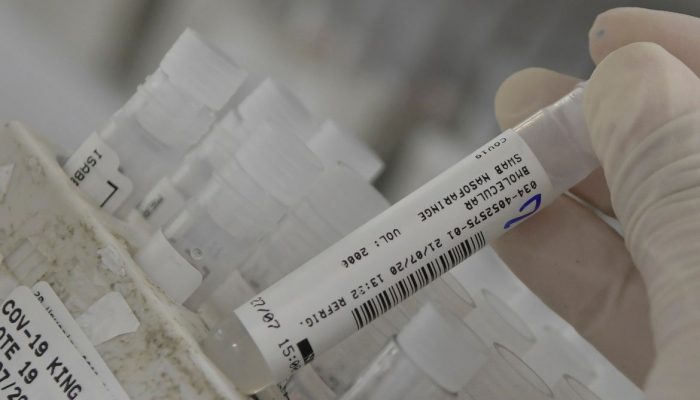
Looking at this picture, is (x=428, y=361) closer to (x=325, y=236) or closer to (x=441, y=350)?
(x=441, y=350)

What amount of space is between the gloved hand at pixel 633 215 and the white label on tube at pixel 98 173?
1.01 feet

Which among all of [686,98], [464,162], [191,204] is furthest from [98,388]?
[686,98]

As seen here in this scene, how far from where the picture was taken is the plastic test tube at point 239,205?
0.46m

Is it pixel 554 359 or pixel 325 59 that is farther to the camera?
pixel 325 59

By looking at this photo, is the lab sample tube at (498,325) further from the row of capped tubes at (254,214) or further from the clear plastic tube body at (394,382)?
the clear plastic tube body at (394,382)

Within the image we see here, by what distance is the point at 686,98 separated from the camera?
1.31 ft

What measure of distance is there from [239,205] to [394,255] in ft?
0.42

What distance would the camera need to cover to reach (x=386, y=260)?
40 cm

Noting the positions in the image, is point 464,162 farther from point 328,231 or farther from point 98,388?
point 98,388

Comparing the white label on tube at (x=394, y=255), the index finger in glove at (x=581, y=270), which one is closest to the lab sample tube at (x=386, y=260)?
the white label on tube at (x=394, y=255)

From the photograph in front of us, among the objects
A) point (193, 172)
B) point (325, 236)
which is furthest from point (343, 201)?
point (193, 172)

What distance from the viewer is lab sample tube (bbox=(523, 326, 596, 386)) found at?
1.79 feet

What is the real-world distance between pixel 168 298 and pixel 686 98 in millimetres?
342

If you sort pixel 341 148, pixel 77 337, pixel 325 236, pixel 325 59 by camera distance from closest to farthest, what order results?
pixel 77 337
pixel 325 236
pixel 341 148
pixel 325 59
